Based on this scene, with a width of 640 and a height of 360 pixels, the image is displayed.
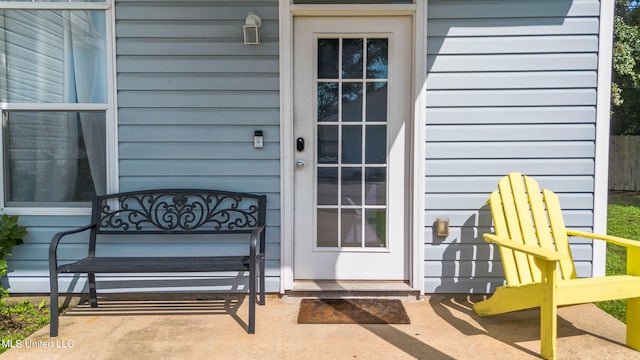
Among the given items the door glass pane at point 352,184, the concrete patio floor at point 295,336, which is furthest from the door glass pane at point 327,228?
the concrete patio floor at point 295,336

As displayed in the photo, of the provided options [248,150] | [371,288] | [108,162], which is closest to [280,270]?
[371,288]

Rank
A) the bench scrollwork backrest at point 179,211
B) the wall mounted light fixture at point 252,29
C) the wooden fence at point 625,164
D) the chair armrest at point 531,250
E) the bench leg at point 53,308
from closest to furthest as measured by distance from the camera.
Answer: the chair armrest at point 531,250
the bench leg at point 53,308
the wall mounted light fixture at point 252,29
the bench scrollwork backrest at point 179,211
the wooden fence at point 625,164

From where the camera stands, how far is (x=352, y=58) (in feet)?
9.73

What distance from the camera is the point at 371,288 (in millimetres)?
2932

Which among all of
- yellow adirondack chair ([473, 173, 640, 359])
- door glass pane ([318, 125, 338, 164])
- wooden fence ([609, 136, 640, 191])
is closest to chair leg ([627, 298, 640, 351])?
yellow adirondack chair ([473, 173, 640, 359])

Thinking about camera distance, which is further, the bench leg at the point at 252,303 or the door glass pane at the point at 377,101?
the door glass pane at the point at 377,101

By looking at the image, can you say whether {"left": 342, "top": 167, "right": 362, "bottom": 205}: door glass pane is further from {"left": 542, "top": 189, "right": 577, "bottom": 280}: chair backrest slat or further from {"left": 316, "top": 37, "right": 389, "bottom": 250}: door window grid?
{"left": 542, "top": 189, "right": 577, "bottom": 280}: chair backrest slat

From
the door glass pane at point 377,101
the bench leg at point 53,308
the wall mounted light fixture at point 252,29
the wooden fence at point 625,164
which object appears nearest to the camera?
the bench leg at point 53,308

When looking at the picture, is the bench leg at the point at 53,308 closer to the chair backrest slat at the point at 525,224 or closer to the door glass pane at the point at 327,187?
the door glass pane at the point at 327,187

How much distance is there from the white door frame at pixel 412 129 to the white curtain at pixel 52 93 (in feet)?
4.15

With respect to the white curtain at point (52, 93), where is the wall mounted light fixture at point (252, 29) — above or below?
above

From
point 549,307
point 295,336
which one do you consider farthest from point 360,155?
point 549,307

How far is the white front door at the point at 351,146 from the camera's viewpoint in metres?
2.94

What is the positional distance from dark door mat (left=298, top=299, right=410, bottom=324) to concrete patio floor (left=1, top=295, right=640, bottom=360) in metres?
0.06
